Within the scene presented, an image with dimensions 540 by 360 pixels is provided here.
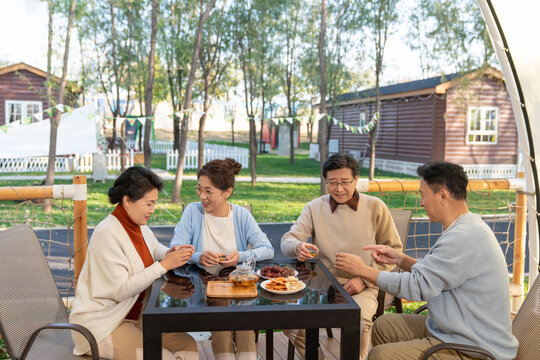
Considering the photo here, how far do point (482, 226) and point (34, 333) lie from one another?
2.25 metres

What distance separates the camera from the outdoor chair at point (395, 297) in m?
3.43

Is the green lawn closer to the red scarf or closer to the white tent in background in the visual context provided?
the white tent in background

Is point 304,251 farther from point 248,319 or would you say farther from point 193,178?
point 193,178

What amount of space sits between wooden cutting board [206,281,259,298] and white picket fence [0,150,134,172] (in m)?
16.4

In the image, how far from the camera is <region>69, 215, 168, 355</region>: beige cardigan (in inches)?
99.8

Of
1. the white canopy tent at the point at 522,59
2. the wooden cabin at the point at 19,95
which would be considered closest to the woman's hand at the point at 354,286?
the white canopy tent at the point at 522,59

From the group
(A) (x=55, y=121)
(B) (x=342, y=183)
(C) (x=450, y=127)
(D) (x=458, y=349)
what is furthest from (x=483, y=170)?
(D) (x=458, y=349)

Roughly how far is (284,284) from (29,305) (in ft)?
4.58

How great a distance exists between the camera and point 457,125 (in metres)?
19.3

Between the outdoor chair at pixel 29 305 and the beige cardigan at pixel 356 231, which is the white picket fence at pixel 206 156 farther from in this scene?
the outdoor chair at pixel 29 305

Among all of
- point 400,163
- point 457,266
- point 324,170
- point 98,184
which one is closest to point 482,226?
point 457,266

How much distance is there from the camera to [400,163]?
21.4m

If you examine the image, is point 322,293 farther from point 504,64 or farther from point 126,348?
point 504,64

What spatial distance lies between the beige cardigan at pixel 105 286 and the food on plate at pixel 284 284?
61 centimetres
